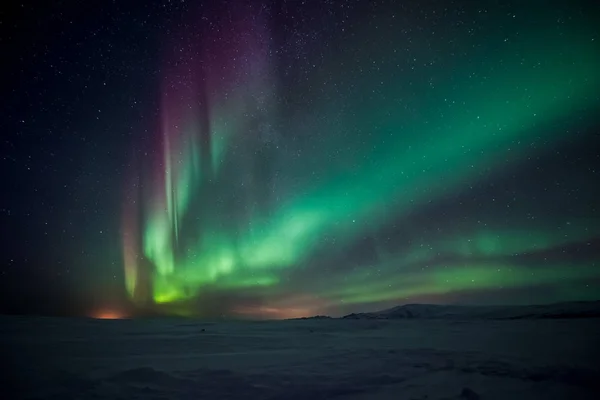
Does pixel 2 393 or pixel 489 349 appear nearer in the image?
pixel 2 393

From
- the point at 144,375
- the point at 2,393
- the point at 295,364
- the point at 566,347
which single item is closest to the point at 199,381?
the point at 144,375

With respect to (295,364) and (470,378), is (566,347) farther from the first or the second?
(295,364)

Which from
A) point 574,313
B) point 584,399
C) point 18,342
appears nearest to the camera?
point 584,399

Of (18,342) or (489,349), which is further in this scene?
(18,342)

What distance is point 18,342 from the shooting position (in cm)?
825


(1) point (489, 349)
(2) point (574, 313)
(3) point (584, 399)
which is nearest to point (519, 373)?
(3) point (584, 399)

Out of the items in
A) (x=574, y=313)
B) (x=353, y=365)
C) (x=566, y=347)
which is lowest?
(x=574, y=313)

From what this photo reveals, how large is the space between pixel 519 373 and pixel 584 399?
1.23 m

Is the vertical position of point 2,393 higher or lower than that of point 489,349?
higher

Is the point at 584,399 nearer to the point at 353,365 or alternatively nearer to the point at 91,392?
the point at 353,365

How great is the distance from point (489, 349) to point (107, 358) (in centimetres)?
854

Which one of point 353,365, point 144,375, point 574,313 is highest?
point 144,375

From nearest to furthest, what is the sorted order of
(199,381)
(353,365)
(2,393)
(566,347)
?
(2,393)
(199,381)
(353,365)
(566,347)

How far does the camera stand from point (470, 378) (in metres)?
4.64
